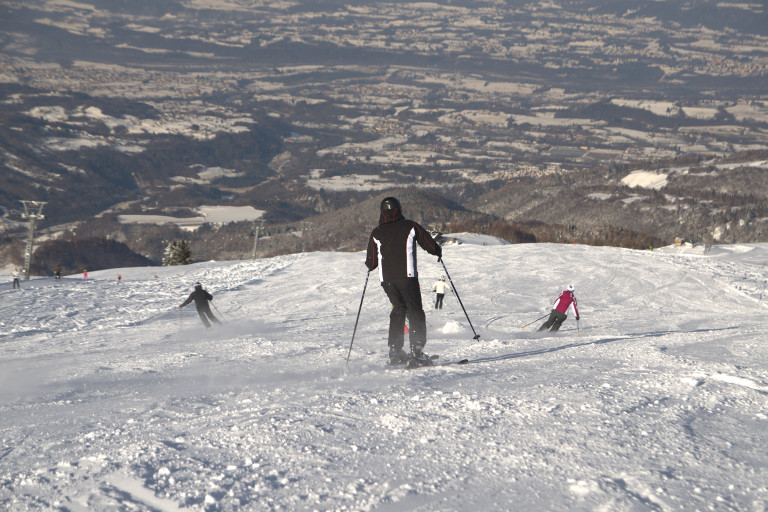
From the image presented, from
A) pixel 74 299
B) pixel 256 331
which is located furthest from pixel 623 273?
pixel 74 299

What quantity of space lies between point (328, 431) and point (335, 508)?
125cm

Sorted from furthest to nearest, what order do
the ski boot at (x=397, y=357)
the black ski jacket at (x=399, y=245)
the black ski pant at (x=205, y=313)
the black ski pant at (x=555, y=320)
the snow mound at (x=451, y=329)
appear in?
the black ski pant at (x=205, y=313) < the black ski pant at (x=555, y=320) < the snow mound at (x=451, y=329) < the ski boot at (x=397, y=357) < the black ski jacket at (x=399, y=245)

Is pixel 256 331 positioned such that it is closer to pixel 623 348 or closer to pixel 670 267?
pixel 623 348

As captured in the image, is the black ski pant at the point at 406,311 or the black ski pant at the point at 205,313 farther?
the black ski pant at the point at 205,313

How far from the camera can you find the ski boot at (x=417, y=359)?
25.1 ft

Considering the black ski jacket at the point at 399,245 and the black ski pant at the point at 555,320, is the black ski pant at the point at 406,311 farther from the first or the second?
the black ski pant at the point at 555,320

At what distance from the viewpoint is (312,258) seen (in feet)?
110

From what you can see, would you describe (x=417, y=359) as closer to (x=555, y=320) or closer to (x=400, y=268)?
(x=400, y=268)

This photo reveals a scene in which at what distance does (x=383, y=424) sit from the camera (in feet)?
17.0

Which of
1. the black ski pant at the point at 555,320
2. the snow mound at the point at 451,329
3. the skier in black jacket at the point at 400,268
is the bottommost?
the black ski pant at the point at 555,320

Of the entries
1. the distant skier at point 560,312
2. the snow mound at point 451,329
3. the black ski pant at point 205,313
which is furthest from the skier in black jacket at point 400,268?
the black ski pant at point 205,313

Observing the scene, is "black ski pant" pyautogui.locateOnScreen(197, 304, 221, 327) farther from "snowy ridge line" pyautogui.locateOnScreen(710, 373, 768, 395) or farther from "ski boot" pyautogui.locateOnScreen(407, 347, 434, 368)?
"snowy ridge line" pyautogui.locateOnScreen(710, 373, 768, 395)

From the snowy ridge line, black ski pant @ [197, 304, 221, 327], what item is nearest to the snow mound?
the snowy ridge line

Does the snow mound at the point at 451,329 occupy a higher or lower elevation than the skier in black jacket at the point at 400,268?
lower
